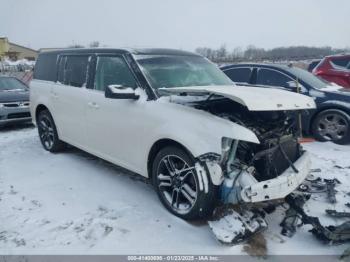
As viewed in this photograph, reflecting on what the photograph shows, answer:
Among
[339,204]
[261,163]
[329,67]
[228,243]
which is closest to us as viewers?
Answer: [228,243]

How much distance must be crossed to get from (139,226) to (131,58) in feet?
6.85

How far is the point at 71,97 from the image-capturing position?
505 cm

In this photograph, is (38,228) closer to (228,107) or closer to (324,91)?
(228,107)

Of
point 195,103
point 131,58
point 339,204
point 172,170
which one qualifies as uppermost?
point 131,58

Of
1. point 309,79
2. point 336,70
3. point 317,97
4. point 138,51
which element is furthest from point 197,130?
point 336,70

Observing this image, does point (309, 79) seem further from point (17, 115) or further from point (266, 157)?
point (17, 115)

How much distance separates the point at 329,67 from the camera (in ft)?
30.1

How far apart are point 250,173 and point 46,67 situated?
4555 millimetres

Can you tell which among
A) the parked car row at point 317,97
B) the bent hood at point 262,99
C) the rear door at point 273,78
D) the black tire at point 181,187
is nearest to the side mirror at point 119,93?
the bent hood at point 262,99

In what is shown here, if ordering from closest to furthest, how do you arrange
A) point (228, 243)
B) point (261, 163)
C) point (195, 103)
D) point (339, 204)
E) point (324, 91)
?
point (228, 243) < point (261, 163) < point (195, 103) < point (339, 204) < point (324, 91)

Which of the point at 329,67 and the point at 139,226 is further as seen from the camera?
the point at 329,67

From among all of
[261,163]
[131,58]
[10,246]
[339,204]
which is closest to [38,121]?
[131,58]

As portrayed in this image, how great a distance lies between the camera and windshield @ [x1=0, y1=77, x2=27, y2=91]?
9.05 metres

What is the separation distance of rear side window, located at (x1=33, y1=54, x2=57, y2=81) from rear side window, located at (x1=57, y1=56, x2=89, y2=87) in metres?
0.25
